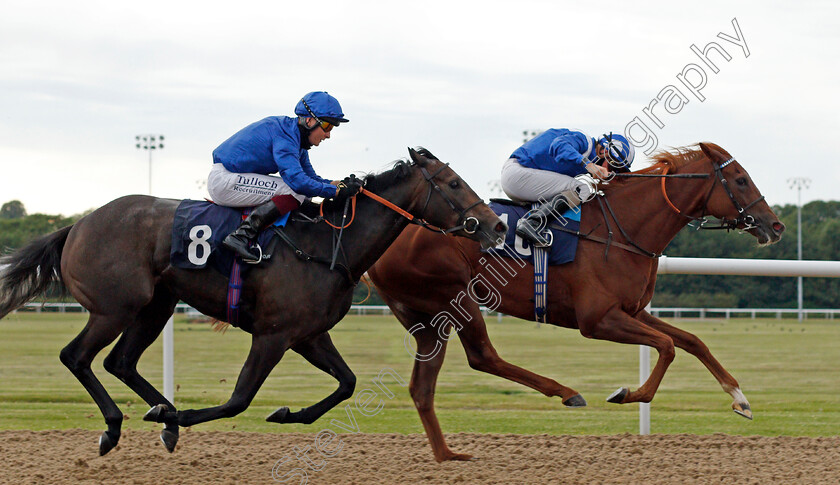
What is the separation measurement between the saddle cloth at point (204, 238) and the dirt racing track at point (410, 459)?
1175mm

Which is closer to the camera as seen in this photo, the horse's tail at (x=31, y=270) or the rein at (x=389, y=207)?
the rein at (x=389, y=207)

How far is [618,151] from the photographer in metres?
5.88

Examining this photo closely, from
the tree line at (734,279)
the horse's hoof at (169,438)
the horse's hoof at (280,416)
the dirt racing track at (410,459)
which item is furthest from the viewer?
the tree line at (734,279)

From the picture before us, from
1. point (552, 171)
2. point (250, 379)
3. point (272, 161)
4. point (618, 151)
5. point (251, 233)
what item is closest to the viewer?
point (250, 379)

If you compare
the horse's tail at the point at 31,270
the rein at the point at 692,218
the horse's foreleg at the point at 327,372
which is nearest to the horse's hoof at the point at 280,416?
the horse's foreleg at the point at 327,372

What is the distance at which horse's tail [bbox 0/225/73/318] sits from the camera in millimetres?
5254

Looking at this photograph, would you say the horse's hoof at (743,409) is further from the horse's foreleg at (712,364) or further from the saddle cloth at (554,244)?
the saddle cloth at (554,244)

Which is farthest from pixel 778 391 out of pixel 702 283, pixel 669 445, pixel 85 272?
pixel 702 283

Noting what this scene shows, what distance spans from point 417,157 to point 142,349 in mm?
2037

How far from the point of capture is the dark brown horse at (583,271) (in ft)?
17.7

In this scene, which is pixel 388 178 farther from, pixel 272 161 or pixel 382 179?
pixel 272 161

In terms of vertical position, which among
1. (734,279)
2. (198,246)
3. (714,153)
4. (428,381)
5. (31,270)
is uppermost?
(714,153)

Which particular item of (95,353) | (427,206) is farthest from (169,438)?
(427,206)

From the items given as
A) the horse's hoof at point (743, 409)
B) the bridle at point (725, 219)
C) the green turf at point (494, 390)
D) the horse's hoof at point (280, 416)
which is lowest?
the green turf at point (494, 390)
